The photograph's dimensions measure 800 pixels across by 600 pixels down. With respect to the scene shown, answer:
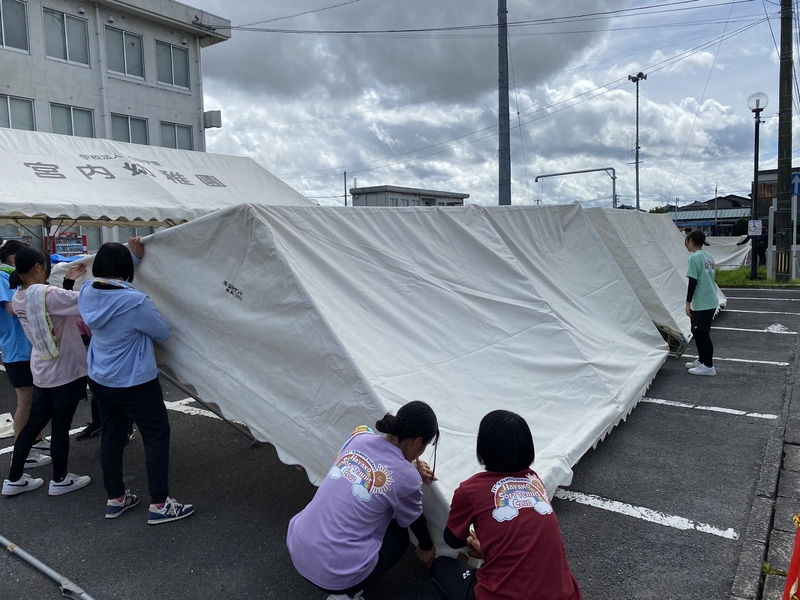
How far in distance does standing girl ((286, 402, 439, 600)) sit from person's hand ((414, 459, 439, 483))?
0.30ft

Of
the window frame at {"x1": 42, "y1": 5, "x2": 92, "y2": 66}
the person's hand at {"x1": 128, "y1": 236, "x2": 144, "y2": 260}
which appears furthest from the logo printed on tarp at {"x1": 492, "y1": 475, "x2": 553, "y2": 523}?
the window frame at {"x1": 42, "y1": 5, "x2": 92, "y2": 66}

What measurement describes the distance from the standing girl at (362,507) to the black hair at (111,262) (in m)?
1.84

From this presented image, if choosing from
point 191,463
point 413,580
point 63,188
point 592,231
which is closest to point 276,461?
point 191,463

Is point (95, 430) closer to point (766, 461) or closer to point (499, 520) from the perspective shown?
point (499, 520)

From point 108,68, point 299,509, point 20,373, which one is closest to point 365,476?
point 299,509

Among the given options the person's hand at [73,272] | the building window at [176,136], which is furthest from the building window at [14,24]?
the person's hand at [73,272]

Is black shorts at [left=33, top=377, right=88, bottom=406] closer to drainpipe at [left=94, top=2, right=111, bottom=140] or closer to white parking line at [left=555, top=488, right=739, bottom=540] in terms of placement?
white parking line at [left=555, top=488, right=739, bottom=540]

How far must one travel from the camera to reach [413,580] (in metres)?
2.80

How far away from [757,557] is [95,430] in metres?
4.96

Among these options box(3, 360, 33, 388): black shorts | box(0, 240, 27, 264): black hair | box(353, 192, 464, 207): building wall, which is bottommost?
box(3, 360, 33, 388): black shorts

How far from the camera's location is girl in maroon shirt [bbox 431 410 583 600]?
1.96m

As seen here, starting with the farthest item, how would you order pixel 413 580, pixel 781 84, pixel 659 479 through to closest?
pixel 781 84 < pixel 659 479 < pixel 413 580

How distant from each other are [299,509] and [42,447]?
8.51ft

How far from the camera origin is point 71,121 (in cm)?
1656
